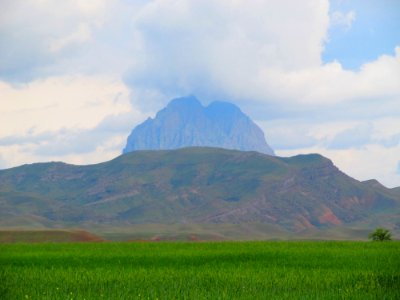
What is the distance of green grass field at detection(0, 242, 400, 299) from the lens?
24297mm

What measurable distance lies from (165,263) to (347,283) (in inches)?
591

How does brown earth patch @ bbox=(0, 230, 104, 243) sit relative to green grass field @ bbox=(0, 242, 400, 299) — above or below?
above

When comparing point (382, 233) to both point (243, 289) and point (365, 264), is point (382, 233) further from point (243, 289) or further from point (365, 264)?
point (243, 289)

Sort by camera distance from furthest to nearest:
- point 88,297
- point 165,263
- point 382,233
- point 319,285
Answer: point 382,233, point 165,263, point 319,285, point 88,297

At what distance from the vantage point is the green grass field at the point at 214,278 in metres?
24.3

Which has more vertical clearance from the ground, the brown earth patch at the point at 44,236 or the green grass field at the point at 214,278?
the brown earth patch at the point at 44,236

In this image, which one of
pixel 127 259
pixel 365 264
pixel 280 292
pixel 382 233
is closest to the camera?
pixel 280 292

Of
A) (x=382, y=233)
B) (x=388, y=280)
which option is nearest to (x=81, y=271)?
(x=388, y=280)

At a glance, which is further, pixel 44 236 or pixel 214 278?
pixel 44 236

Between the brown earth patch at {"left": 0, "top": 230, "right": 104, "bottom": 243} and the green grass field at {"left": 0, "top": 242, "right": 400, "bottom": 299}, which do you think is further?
the brown earth patch at {"left": 0, "top": 230, "right": 104, "bottom": 243}

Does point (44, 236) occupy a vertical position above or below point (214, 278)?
above

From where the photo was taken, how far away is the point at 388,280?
1124 inches

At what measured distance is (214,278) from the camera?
29453 millimetres

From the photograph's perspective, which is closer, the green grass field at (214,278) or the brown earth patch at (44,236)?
the green grass field at (214,278)
